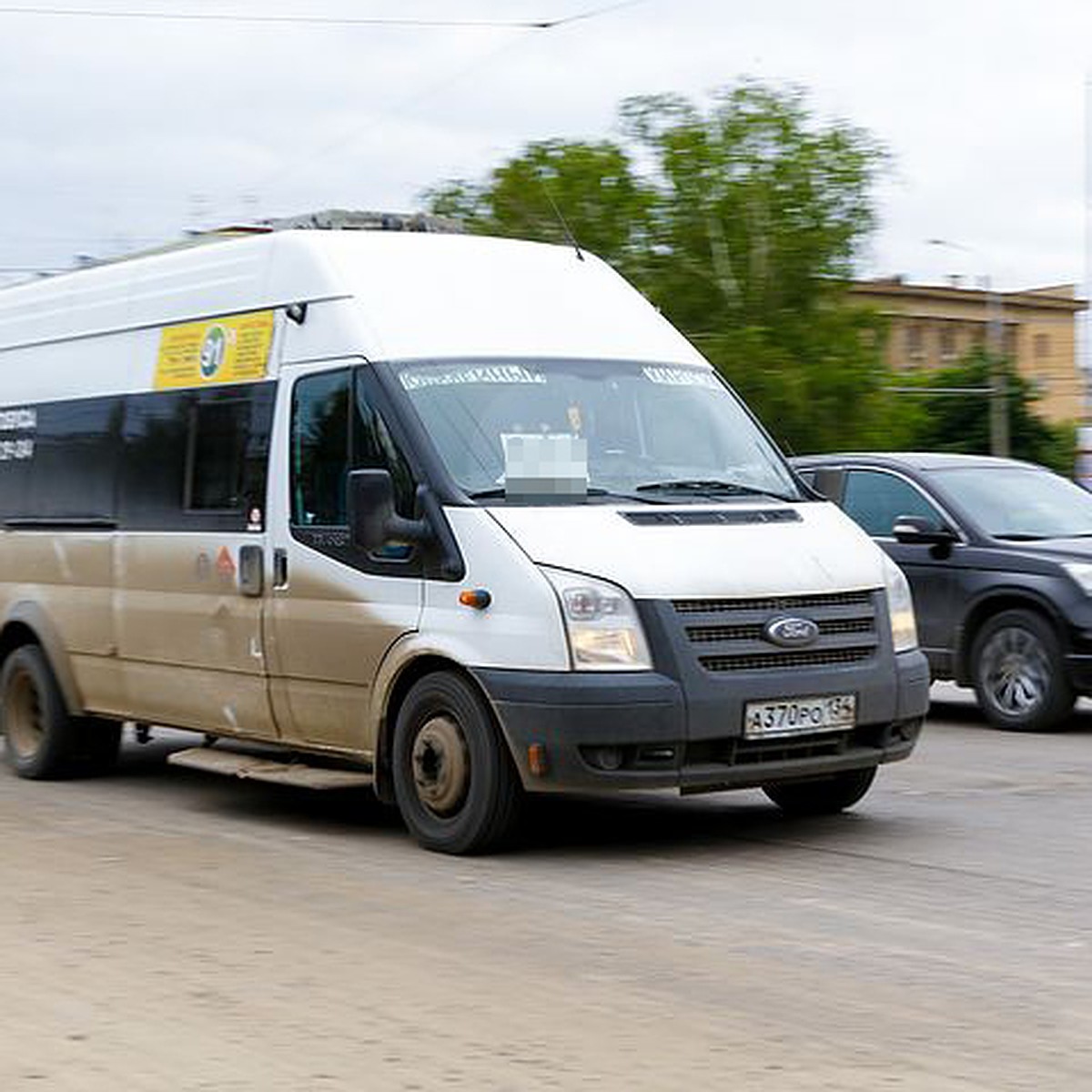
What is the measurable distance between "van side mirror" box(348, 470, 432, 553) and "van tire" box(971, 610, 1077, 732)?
5.99 metres

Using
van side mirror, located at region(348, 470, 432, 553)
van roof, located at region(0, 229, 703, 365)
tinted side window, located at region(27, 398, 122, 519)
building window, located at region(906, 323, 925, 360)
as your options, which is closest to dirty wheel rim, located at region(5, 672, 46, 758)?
tinted side window, located at region(27, 398, 122, 519)

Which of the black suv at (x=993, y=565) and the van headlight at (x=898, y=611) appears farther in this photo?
the black suv at (x=993, y=565)

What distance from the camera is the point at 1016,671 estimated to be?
552 inches

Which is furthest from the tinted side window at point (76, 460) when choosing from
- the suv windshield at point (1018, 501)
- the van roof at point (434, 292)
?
the suv windshield at point (1018, 501)

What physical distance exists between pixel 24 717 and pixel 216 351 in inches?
114

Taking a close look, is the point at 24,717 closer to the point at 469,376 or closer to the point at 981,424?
the point at 469,376

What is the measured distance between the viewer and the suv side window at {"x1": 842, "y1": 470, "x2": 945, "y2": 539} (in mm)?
14727

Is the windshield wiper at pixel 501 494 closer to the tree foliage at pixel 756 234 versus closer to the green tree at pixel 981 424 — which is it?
the tree foliage at pixel 756 234

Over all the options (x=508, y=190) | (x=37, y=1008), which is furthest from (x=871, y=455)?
(x=508, y=190)

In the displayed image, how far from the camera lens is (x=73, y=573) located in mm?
11633

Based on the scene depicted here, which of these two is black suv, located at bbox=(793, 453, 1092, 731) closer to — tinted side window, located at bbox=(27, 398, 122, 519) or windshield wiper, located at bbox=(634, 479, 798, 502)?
windshield wiper, located at bbox=(634, 479, 798, 502)

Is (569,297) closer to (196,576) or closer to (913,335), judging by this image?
(196,576)

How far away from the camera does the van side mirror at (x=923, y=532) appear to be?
47.3ft

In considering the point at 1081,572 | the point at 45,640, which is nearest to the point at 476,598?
the point at 45,640
